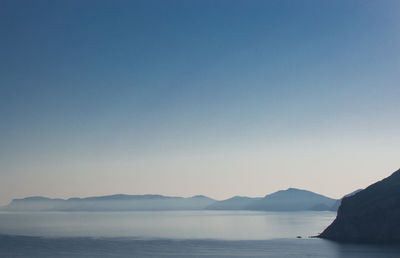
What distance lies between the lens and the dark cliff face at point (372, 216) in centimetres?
15288

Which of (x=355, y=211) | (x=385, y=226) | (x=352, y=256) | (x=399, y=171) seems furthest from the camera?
(x=399, y=171)

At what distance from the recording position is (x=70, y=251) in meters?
137

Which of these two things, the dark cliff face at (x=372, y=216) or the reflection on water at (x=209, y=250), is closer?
the reflection on water at (x=209, y=250)

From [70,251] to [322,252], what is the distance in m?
85.7

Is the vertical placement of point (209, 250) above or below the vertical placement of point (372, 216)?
below

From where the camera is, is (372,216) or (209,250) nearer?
(209,250)

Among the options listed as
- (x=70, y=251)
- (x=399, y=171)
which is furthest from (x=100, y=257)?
(x=399, y=171)

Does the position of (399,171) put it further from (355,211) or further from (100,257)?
(100,257)

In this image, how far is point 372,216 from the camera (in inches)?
6275

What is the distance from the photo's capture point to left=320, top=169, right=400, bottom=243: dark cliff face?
152875mm

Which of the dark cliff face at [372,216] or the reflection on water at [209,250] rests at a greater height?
the dark cliff face at [372,216]

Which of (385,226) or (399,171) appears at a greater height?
(399,171)

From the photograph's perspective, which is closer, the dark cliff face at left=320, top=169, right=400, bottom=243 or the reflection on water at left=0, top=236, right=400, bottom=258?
the reflection on water at left=0, top=236, right=400, bottom=258

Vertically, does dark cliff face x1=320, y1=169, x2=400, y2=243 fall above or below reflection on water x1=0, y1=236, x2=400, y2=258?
above
